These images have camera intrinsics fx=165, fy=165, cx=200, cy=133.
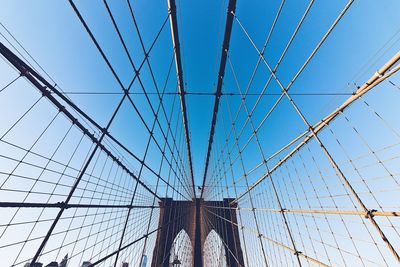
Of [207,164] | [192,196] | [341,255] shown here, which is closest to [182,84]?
[341,255]

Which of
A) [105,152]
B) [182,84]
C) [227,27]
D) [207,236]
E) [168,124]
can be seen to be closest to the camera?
[227,27]

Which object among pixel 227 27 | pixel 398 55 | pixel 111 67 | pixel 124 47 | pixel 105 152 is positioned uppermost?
pixel 227 27

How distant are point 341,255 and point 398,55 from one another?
3158 millimetres

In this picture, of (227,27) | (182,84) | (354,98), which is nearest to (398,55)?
(354,98)

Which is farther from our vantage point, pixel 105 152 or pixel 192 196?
pixel 192 196

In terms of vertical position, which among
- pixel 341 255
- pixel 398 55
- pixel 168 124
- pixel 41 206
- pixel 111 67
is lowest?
pixel 341 255

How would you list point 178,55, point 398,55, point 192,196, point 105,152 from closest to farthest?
point 398,55, point 178,55, point 105,152, point 192,196

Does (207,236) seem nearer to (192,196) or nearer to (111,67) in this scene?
(192,196)

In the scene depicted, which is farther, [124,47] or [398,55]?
[124,47]

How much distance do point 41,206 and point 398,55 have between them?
4286 millimetres

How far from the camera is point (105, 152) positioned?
6871 mm

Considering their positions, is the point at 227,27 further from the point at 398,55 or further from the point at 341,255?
the point at 341,255

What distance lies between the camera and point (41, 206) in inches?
93.8

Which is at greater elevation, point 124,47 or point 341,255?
point 124,47
